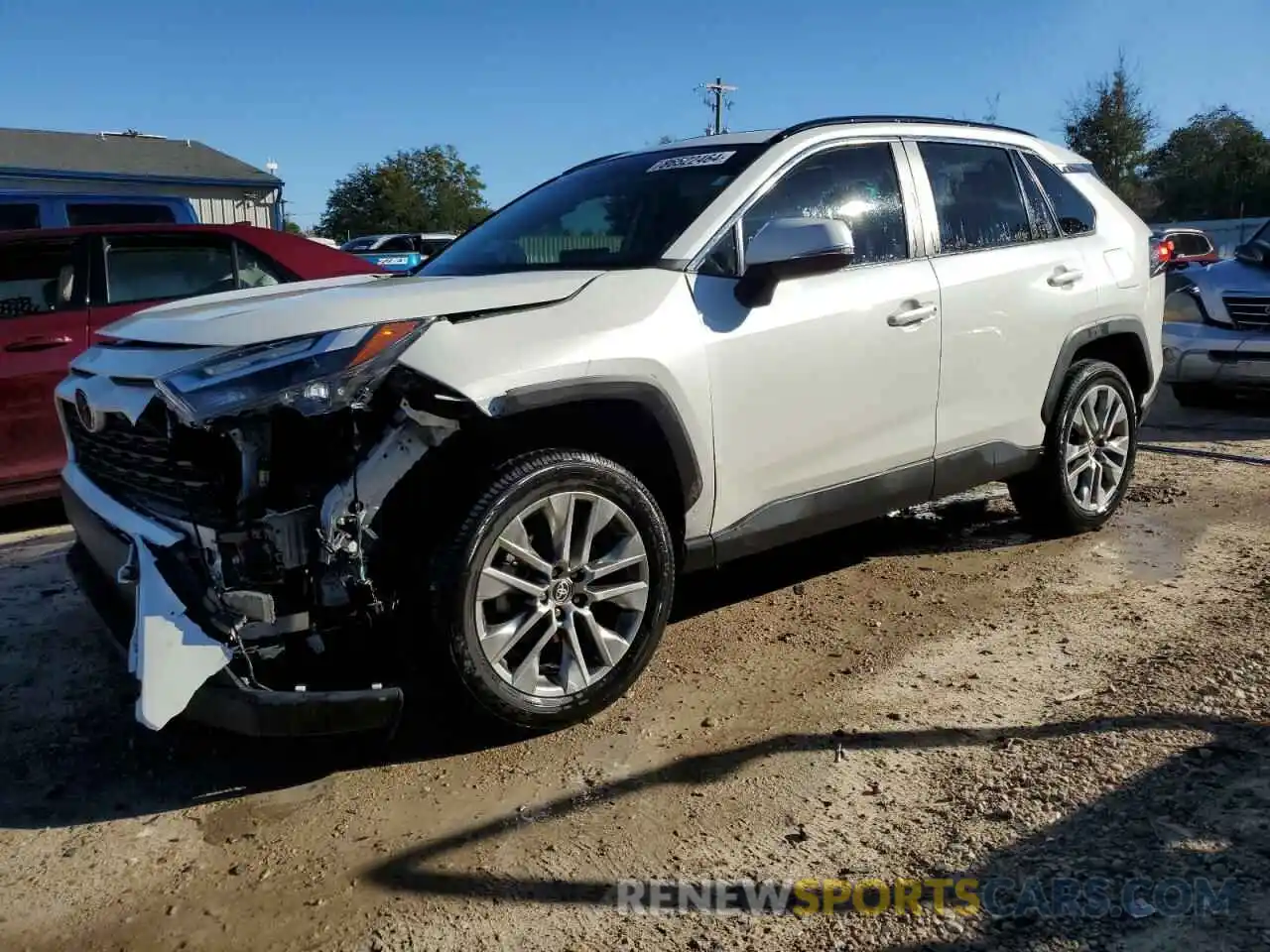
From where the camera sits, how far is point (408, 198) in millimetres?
66375

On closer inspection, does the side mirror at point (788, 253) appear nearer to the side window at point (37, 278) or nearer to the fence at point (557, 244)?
the fence at point (557, 244)

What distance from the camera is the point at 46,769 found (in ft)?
10.2

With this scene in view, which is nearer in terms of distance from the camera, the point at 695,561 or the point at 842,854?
the point at 842,854

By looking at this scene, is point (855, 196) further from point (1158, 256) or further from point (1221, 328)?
point (1221, 328)

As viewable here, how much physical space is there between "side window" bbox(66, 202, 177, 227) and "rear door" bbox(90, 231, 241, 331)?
2.91 m

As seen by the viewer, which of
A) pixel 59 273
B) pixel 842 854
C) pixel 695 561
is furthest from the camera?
pixel 59 273

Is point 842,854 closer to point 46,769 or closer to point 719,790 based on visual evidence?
point 719,790

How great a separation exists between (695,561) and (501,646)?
814mm

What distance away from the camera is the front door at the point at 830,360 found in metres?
3.45

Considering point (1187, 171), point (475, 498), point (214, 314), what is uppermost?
point (1187, 171)

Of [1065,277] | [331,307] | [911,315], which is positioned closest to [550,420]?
[331,307]

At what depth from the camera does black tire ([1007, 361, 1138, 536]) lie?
476cm

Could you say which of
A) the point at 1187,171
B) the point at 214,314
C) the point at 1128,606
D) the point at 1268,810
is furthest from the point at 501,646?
the point at 1187,171

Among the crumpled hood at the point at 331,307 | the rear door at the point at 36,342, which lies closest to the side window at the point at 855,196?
the crumpled hood at the point at 331,307
